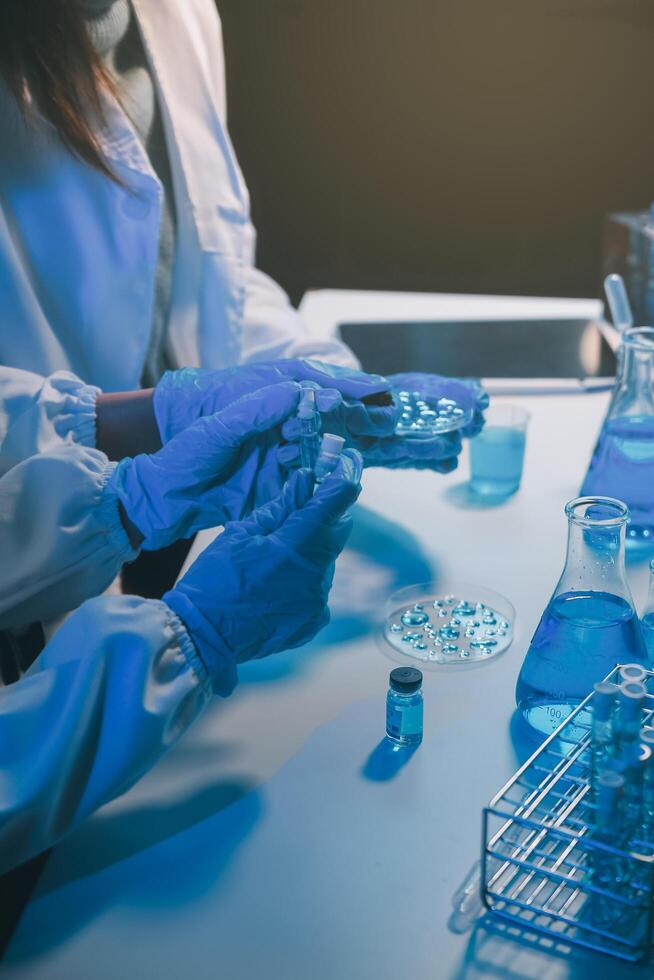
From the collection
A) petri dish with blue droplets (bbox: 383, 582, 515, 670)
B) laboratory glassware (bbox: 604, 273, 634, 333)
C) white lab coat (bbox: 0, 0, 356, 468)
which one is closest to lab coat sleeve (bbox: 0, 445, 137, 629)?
white lab coat (bbox: 0, 0, 356, 468)

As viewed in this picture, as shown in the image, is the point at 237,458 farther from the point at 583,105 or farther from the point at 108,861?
the point at 583,105

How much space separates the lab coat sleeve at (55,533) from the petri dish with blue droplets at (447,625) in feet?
1.14

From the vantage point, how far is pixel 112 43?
1624mm

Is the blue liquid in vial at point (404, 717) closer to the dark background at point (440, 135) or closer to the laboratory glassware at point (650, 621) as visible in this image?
the laboratory glassware at point (650, 621)

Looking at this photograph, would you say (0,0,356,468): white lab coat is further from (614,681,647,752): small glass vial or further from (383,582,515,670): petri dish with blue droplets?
(614,681,647,752): small glass vial

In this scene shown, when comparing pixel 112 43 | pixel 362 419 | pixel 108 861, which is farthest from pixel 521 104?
pixel 108 861

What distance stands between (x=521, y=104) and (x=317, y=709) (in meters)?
2.84

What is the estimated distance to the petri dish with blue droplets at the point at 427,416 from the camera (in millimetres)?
1341

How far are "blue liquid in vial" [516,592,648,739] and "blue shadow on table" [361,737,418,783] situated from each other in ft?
0.42

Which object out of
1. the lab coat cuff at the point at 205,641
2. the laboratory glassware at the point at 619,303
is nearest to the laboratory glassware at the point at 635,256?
the laboratory glassware at the point at 619,303

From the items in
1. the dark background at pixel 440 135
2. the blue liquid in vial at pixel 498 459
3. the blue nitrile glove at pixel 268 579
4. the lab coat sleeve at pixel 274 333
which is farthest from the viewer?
the dark background at pixel 440 135

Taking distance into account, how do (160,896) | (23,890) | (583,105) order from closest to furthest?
1. (160,896)
2. (23,890)
3. (583,105)

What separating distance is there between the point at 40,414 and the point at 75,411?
0.08 meters

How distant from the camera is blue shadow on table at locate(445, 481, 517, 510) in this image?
142 centimetres
